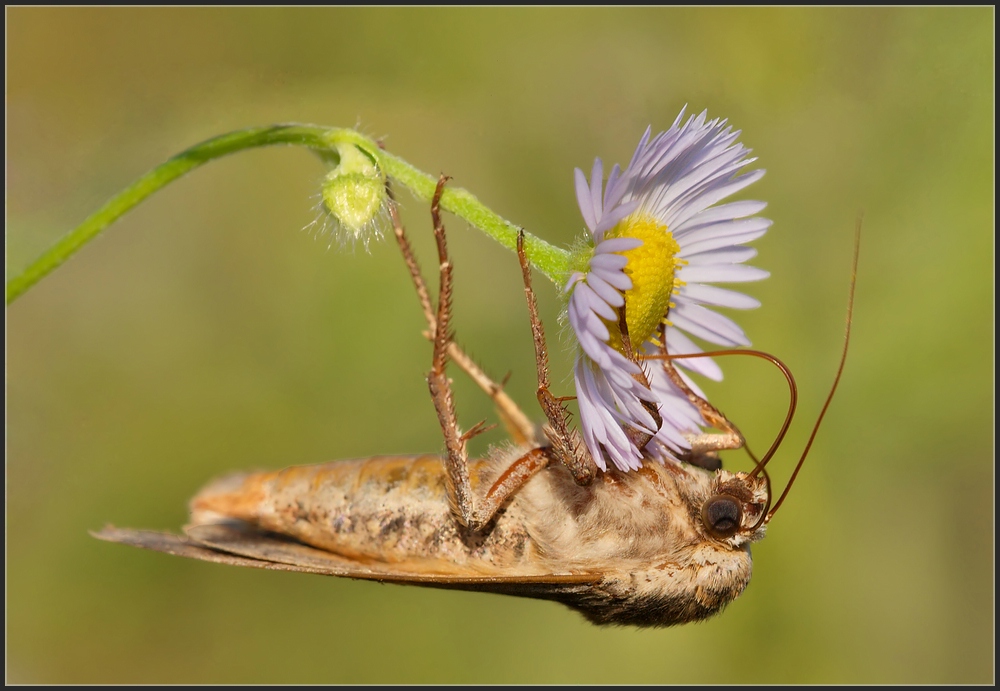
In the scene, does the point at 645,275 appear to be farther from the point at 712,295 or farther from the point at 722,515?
the point at 722,515

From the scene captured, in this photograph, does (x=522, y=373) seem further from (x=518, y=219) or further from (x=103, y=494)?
(x=103, y=494)

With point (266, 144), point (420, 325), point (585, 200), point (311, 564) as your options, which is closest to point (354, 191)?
point (266, 144)

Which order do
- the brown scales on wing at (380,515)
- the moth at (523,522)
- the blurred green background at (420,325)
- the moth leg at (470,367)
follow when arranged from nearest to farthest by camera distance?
the moth leg at (470,367) → the moth at (523,522) → the brown scales on wing at (380,515) → the blurred green background at (420,325)

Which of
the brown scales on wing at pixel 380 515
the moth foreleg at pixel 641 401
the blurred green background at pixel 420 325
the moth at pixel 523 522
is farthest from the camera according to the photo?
the blurred green background at pixel 420 325

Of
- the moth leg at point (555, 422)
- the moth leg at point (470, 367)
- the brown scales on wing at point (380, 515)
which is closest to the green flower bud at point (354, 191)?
the moth leg at point (470, 367)

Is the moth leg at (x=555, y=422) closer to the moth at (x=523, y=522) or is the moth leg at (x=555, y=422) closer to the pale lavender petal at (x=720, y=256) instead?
the moth at (x=523, y=522)
